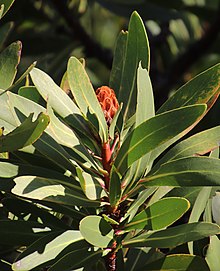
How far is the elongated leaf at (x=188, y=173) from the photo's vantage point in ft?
3.35

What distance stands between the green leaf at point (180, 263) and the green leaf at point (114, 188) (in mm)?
127

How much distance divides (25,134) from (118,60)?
277 mm

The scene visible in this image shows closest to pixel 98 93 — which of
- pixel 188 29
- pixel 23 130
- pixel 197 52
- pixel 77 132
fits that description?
pixel 77 132

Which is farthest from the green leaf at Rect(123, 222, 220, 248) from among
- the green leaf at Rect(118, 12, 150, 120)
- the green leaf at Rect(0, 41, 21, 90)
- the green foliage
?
the green leaf at Rect(0, 41, 21, 90)

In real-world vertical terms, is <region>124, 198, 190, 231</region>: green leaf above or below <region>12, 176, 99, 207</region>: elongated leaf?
below

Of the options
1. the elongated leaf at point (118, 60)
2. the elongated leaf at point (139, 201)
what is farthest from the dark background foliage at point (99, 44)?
the elongated leaf at point (139, 201)

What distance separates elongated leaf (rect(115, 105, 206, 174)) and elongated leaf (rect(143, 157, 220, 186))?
4 centimetres

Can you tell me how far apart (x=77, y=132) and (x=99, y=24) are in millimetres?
1557

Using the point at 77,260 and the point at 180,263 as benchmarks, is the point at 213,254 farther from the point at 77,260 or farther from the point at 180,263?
the point at 77,260

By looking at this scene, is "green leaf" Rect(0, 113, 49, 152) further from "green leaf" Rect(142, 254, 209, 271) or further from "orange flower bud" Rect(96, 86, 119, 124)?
"green leaf" Rect(142, 254, 209, 271)

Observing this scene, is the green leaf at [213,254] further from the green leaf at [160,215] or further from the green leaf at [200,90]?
the green leaf at [200,90]

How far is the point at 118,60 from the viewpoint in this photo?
1.19 m

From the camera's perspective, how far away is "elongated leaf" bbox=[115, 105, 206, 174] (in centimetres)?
100

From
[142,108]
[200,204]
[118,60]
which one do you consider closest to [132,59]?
[118,60]
